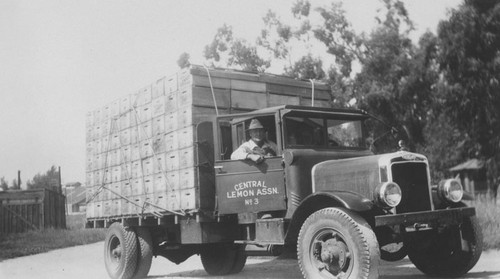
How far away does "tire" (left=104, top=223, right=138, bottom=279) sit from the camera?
9.38 meters

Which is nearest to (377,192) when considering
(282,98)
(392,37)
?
(282,98)

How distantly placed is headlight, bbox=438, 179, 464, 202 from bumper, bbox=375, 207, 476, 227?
0.30 metres

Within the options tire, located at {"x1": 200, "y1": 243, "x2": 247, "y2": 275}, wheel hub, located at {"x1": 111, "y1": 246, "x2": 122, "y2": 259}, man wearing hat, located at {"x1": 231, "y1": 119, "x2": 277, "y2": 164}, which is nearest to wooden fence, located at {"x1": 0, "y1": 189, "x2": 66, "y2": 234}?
wheel hub, located at {"x1": 111, "y1": 246, "x2": 122, "y2": 259}

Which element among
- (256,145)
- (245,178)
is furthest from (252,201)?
(256,145)

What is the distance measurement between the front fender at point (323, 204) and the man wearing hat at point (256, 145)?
0.99 meters

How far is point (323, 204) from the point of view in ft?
21.9

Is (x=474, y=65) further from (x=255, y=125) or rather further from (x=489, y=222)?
(x=255, y=125)

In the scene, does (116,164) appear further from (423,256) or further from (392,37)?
(392,37)

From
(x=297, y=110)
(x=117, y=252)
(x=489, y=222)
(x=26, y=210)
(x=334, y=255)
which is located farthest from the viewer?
(x=26, y=210)

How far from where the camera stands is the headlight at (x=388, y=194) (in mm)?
6129

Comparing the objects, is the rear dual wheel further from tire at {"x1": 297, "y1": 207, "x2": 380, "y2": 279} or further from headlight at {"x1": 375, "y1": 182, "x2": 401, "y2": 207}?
headlight at {"x1": 375, "y1": 182, "x2": 401, "y2": 207}

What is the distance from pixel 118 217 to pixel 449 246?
5649 mm

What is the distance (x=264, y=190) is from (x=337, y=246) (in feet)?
4.89

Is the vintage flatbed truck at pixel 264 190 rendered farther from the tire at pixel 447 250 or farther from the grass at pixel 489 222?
the grass at pixel 489 222
